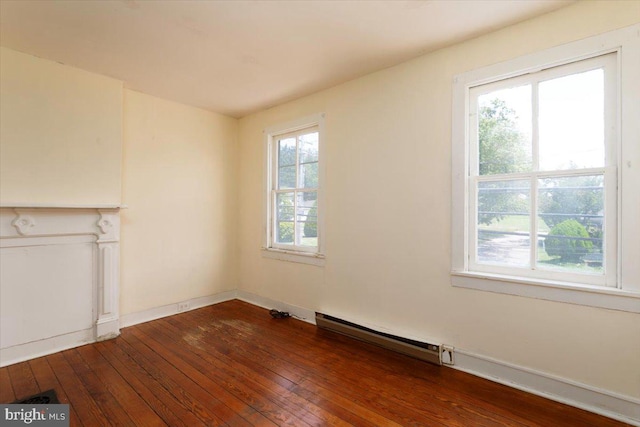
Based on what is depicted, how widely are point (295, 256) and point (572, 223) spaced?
2587 millimetres

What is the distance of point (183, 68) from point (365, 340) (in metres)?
3.13

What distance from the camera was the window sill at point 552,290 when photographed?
5.66ft

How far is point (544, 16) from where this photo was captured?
1.96m

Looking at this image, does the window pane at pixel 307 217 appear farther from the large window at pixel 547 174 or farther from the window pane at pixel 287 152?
the large window at pixel 547 174

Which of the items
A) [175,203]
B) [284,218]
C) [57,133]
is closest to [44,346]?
[175,203]

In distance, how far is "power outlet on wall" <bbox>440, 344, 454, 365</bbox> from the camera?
2.31 metres

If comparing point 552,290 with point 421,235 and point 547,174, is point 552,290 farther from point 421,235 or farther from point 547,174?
point 421,235

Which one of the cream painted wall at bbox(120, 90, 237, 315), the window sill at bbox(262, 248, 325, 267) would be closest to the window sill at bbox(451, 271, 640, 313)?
the window sill at bbox(262, 248, 325, 267)

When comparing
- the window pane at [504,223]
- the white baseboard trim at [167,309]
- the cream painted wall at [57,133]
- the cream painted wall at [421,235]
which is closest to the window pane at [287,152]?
the cream painted wall at [421,235]

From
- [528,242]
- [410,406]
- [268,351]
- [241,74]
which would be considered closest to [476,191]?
[528,242]

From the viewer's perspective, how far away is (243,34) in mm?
2211

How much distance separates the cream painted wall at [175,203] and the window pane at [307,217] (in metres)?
1.24

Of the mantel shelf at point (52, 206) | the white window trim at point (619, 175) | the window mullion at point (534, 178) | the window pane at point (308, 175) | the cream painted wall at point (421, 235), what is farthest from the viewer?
the window pane at point (308, 175)

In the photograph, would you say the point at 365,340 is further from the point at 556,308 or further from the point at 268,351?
the point at 556,308
